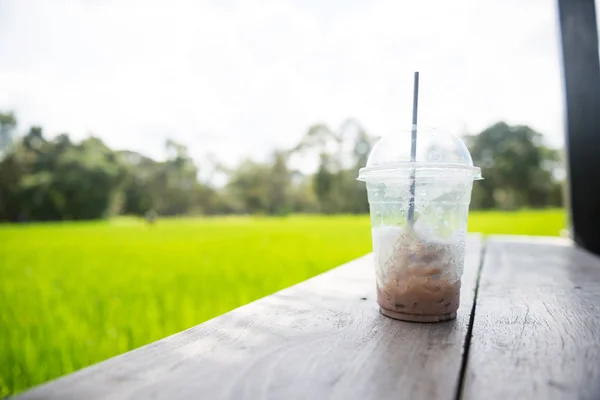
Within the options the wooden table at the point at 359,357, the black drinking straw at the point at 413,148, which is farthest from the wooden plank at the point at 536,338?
the black drinking straw at the point at 413,148

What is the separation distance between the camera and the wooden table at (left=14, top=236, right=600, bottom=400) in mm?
439

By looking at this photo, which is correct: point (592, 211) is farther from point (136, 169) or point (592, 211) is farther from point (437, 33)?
point (136, 169)

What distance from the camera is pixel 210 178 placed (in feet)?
94.7

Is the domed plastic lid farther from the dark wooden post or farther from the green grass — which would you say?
the dark wooden post

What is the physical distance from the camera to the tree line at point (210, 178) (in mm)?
10094

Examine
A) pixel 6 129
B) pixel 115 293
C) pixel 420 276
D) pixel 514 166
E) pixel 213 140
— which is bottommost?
pixel 115 293

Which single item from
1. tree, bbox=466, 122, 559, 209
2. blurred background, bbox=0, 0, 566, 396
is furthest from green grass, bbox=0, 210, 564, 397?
tree, bbox=466, 122, 559, 209

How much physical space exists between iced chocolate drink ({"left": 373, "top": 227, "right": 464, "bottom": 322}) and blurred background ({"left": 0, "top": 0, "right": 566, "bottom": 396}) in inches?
9.2

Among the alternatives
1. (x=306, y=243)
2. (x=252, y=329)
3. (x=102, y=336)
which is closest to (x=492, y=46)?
(x=306, y=243)

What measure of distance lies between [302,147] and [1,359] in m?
22.3

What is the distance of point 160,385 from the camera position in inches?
17.7

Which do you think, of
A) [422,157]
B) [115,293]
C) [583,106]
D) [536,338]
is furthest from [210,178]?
Answer: [536,338]

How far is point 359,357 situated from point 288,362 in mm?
93

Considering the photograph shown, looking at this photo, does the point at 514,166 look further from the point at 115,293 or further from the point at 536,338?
the point at 536,338
